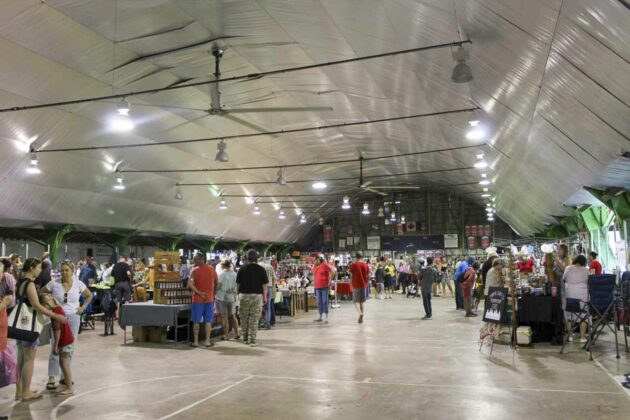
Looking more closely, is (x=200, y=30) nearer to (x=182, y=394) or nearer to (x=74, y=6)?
(x=74, y=6)

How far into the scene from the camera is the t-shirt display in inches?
327

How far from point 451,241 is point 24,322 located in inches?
1345

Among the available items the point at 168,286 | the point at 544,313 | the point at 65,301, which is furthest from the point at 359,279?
the point at 65,301

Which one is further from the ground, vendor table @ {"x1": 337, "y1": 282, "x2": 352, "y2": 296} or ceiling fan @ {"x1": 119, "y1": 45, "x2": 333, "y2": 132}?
ceiling fan @ {"x1": 119, "y1": 45, "x2": 333, "y2": 132}

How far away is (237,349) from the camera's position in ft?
26.3

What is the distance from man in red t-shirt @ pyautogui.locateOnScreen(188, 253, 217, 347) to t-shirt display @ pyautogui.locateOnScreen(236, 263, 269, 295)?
18.0 inches

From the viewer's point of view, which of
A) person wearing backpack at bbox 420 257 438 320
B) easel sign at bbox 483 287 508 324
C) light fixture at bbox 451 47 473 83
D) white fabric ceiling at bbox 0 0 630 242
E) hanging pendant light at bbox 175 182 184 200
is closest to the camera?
white fabric ceiling at bbox 0 0 630 242

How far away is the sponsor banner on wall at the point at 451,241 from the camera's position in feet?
120

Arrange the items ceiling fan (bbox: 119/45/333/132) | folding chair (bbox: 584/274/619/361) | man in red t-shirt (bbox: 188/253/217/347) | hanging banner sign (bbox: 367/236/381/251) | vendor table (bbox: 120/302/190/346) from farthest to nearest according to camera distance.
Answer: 1. hanging banner sign (bbox: 367/236/381/251)
2. ceiling fan (bbox: 119/45/333/132)
3. vendor table (bbox: 120/302/190/346)
4. man in red t-shirt (bbox: 188/253/217/347)
5. folding chair (bbox: 584/274/619/361)

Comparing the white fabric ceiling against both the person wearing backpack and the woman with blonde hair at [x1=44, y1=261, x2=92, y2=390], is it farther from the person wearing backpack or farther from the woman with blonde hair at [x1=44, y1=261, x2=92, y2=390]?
the woman with blonde hair at [x1=44, y1=261, x2=92, y2=390]

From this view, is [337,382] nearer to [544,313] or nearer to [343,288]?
[544,313]

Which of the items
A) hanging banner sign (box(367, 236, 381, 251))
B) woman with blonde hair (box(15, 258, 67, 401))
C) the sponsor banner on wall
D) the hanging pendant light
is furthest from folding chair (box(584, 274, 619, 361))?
hanging banner sign (box(367, 236, 381, 251))

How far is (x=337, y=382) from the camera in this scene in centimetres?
575

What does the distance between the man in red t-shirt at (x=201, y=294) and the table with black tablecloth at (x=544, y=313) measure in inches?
194
